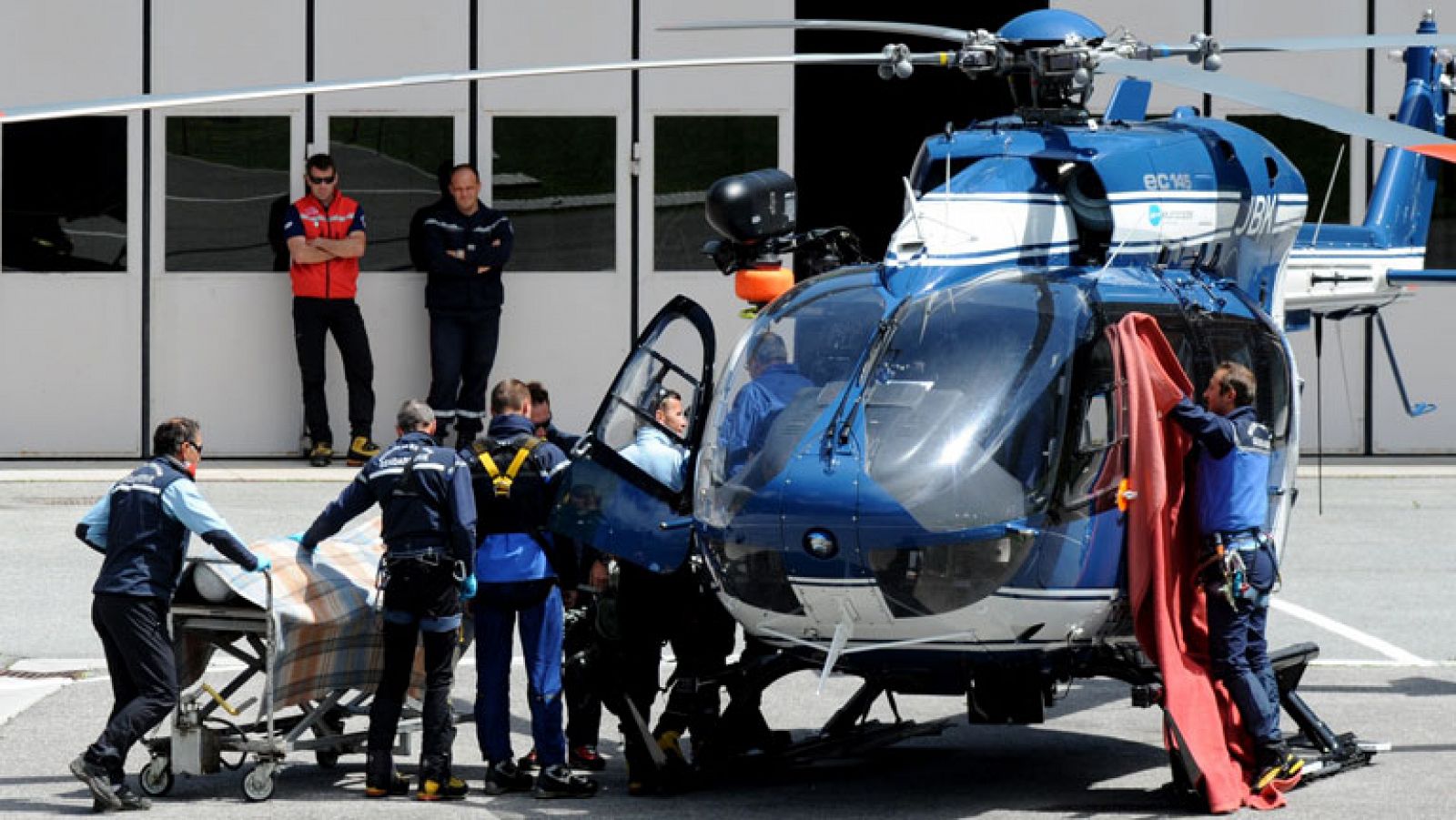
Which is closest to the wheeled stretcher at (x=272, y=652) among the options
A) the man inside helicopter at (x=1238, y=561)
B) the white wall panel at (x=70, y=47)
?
the man inside helicopter at (x=1238, y=561)

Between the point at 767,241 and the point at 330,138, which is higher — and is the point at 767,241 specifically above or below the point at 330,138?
below

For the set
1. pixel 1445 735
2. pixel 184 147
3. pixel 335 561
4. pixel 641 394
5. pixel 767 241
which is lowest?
pixel 1445 735

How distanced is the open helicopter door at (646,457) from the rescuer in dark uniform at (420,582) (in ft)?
1.75

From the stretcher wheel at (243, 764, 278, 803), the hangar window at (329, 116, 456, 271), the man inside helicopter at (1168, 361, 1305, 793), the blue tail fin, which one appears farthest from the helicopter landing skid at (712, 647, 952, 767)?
the hangar window at (329, 116, 456, 271)

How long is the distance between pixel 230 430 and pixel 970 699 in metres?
12.0

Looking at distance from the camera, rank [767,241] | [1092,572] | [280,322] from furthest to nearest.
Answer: [280,322], [767,241], [1092,572]

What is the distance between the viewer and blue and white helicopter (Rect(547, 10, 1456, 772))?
9430 millimetres

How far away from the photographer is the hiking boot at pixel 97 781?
9.91 meters

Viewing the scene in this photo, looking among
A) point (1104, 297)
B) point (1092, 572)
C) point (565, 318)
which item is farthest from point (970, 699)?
point (565, 318)

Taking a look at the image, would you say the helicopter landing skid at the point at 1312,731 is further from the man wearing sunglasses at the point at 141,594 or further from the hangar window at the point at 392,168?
the hangar window at the point at 392,168

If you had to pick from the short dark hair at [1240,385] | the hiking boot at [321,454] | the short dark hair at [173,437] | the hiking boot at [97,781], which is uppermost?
the short dark hair at [1240,385]

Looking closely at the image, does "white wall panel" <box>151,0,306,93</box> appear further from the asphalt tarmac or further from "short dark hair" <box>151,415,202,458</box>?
"short dark hair" <box>151,415,202,458</box>

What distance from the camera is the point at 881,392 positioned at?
9750 mm

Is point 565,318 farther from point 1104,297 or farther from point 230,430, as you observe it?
point 1104,297
